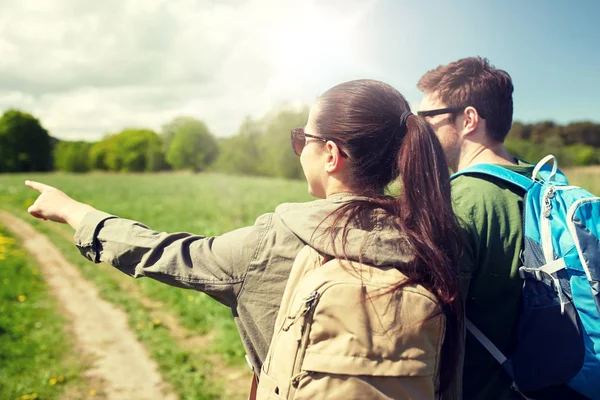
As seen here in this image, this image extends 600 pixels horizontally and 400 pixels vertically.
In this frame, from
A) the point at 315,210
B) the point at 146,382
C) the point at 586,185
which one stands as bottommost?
the point at 146,382

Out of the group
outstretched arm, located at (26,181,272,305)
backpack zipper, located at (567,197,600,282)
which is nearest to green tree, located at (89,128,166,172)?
outstretched arm, located at (26,181,272,305)

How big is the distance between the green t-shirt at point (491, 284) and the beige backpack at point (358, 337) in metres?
0.49

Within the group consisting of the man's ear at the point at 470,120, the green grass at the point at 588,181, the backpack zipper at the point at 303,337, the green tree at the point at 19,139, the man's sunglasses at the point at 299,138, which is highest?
the green tree at the point at 19,139

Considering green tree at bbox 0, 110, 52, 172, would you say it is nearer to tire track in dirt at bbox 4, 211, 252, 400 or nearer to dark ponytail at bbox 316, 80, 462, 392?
tire track in dirt at bbox 4, 211, 252, 400

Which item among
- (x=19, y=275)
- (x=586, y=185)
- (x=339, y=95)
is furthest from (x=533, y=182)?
(x=586, y=185)

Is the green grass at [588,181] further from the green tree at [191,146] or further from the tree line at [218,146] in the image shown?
the green tree at [191,146]

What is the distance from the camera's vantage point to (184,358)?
521cm

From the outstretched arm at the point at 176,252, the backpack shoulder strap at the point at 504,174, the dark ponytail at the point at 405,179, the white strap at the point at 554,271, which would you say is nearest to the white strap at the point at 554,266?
the white strap at the point at 554,271

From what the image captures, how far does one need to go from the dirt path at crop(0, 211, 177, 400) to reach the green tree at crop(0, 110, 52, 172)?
59.0 metres

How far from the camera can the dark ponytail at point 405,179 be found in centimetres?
143

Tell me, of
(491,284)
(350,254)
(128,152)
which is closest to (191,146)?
(128,152)

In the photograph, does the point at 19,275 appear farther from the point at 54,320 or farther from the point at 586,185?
the point at 586,185

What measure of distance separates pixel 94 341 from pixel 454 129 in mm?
5144

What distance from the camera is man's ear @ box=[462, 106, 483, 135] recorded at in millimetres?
2350
